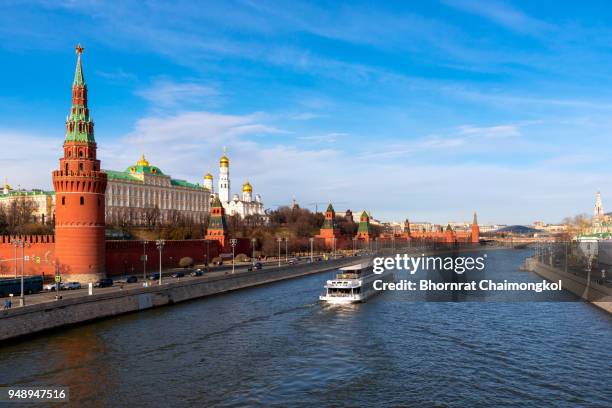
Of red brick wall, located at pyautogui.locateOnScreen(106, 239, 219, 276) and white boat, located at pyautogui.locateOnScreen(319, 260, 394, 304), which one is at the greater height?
red brick wall, located at pyautogui.locateOnScreen(106, 239, 219, 276)

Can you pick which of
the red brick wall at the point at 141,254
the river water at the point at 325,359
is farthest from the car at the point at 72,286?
the red brick wall at the point at 141,254

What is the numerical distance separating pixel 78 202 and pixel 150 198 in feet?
254

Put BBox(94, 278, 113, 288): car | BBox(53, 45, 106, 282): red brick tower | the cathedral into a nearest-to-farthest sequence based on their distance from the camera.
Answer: BBox(94, 278, 113, 288): car
BBox(53, 45, 106, 282): red brick tower
the cathedral

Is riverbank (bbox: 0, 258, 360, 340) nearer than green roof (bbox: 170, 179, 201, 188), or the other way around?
riverbank (bbox: 0, 258, 360, 340)

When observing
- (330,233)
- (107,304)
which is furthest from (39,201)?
(107,304)

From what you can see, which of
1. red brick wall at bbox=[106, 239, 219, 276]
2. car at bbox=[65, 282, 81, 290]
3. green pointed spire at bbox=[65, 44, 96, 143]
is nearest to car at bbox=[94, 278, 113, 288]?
car at bbox=[65, 282, 81, 290]

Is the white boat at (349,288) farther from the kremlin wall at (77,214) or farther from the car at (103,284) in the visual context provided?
the kremlin wall at (77,214)

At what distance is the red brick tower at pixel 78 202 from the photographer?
5297 centimetres

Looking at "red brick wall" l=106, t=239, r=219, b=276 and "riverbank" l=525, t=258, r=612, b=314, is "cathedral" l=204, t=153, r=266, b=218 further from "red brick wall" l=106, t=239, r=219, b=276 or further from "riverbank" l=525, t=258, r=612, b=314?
"riverbank" l=525, t=258, r=612, b=314

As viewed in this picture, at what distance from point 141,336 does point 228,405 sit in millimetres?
14422

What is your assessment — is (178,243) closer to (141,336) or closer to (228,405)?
(141,336)

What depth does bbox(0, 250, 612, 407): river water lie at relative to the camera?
23.5 m

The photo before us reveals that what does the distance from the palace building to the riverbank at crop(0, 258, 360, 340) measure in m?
56.7

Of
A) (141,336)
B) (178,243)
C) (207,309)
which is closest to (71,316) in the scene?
(141,336)
